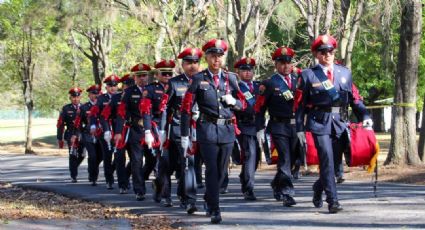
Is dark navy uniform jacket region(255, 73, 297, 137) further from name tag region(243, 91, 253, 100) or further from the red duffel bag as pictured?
the red duffel bag

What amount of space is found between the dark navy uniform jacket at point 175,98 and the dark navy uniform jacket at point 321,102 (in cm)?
177

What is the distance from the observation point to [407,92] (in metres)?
17.3

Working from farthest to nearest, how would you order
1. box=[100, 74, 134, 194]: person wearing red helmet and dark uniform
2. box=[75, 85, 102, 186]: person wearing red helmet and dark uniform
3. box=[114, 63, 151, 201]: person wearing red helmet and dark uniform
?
box=[75, 85, 102, 186]: person wearing red helmet and dark uniform < box=[100, 74, 134, 194]: person wearing red helmet and dark uniform < box=[114, 63, 151, 201]: person wearing red helmet and dark uniform

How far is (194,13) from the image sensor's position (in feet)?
86.3

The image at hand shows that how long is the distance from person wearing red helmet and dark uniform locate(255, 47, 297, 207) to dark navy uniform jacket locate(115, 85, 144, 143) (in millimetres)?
2196

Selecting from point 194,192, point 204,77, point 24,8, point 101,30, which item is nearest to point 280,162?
point 194,192

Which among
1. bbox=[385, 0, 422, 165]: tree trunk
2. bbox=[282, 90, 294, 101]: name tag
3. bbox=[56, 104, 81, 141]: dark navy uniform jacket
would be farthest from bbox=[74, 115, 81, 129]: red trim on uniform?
bbox=[385, 0, 422, 165]: tree trunk

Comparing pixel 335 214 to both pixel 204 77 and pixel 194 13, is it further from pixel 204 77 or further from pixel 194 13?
pixel 194 13

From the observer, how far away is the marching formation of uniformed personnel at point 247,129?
11.9 m

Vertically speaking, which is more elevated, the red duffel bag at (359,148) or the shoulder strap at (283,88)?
the shoulder strap at (283,88)

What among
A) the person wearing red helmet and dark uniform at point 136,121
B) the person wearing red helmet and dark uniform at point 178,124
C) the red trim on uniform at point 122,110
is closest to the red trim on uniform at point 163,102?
the person wearing red helmet and dark uniform at point 178,124

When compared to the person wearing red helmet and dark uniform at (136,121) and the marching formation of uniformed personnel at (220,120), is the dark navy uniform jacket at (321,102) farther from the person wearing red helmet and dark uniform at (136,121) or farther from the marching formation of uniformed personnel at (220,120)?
the person wearing red helmet and dark uniform at (136,121)

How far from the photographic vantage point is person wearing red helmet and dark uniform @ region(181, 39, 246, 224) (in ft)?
31.0

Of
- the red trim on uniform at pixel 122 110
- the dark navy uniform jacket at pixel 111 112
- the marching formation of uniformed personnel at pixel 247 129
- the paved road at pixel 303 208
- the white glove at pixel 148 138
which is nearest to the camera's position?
the paved road at pixel 303 208
